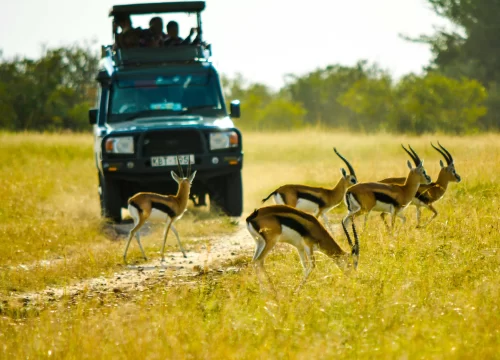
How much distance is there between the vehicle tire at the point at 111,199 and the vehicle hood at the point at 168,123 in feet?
2.69

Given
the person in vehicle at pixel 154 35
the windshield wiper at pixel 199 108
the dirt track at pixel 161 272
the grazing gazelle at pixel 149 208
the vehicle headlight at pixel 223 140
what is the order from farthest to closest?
the person in vehicle at pixel 154 35 < the windshield wiper at pixel 199 108 < the vehicle headlight at pixel 223 140 < the grazing gazelle at pixel 149 208 < the dirt track at pixel 161 272

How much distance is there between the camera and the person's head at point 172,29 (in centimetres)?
1515

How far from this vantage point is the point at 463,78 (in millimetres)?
40750

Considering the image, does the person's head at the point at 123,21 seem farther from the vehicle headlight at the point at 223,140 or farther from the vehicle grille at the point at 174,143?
the vehicle headlight at the point at 223,140

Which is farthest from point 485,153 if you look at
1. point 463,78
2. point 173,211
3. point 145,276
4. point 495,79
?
point 495,79

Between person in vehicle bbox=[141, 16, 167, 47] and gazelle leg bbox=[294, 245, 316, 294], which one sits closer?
gazelle leg bbox=[294, 245, 316, 294]

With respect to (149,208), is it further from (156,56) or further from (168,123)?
(156,56)

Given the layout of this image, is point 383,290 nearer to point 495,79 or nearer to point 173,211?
point 173,211

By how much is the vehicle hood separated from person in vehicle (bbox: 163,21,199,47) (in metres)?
1.68

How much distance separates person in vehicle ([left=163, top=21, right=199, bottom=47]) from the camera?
14914mm

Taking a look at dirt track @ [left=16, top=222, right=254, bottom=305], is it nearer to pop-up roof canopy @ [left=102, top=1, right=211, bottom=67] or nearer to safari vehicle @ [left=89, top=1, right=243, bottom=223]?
safari vehicle @ [left=89, top=1, right=243, bottom=223]

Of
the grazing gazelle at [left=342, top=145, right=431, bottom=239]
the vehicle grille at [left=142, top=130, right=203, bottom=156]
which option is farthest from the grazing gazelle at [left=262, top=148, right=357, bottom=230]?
the vehicle grille at [left=142, top=130, right=203, bottom=156]

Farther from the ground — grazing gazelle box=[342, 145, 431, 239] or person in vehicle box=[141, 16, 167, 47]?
person in vehicle box=[141, 16, 167, 47]

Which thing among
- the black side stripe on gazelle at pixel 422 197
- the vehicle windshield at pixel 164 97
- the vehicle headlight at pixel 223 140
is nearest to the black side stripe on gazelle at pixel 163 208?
the vehicle headlight at pixel 223 140
